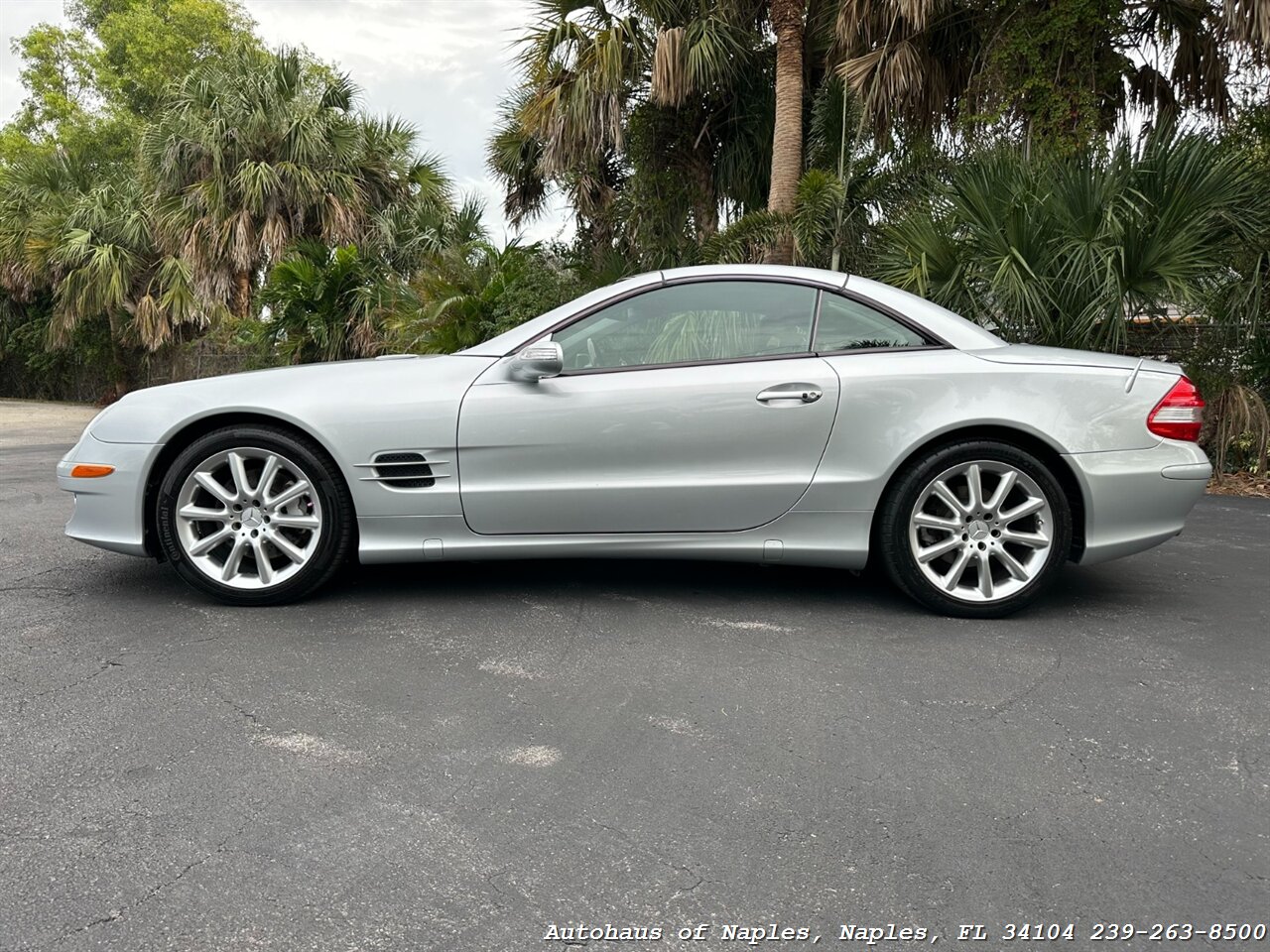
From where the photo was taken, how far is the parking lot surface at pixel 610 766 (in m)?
2.09

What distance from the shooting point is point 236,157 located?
19234mm

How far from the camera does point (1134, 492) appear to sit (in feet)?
13.6

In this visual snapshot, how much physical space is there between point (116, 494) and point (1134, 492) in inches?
164

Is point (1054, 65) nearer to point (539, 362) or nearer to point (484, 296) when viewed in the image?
point (484, 296)

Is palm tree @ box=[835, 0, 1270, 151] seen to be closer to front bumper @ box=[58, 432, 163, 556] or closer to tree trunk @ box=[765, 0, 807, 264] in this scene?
tree trunk @ box=[765, 0, 807, 264]

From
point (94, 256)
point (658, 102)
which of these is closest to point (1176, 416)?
point (658, 102)

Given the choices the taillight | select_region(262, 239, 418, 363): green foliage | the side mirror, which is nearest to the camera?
the side mirror

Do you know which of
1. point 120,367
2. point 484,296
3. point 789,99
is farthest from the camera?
point 120,367

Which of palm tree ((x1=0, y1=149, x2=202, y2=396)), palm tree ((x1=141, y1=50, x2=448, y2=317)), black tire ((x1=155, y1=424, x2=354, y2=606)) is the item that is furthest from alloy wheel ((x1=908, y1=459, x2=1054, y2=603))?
palm tree ((x1=0, y1=149, x2=202, y2=396))

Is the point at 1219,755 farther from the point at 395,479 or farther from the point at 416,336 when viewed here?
the point at 416,336

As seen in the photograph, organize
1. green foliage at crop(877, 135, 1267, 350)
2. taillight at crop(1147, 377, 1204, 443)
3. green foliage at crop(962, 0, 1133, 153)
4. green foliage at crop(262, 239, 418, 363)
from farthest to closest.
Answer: green foliage at crop(262, 239, 418, 363) → green foliage at crop(962, 0, 1133, 153) → green foliage at crop(877, 135, 1267, 350) → taillight at crop(1147, 377, 1204, 443)

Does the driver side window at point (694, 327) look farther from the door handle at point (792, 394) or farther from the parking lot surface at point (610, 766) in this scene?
the parking lot surface at point (610, 766)

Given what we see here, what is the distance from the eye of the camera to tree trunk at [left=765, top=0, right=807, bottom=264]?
11461 mm

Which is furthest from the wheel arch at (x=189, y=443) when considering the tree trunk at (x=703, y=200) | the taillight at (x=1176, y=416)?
the tree trunk at (x=703, y=200)
